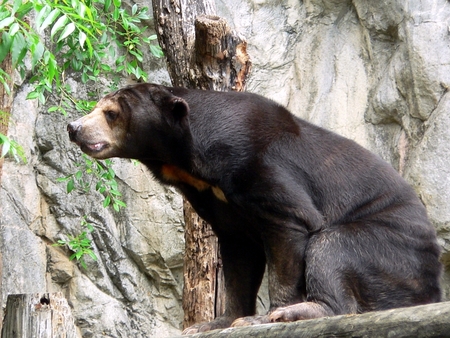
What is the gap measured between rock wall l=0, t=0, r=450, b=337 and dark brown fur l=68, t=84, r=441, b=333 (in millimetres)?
3390

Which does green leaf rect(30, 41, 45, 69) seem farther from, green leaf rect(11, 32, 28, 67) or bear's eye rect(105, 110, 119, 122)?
bear's eye rect(105, 110, 119, 122)

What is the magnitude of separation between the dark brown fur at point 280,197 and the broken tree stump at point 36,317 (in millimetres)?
963

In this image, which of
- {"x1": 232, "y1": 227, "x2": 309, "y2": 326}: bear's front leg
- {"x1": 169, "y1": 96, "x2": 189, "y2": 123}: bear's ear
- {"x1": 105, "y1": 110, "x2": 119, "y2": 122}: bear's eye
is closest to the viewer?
{"x1": 232, "y1": 227, "x2": 309, "y2": 326}: bear's front leg

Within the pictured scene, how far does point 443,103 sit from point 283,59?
1.84 metres

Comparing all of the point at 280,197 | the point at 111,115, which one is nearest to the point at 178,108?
the point at 111,115

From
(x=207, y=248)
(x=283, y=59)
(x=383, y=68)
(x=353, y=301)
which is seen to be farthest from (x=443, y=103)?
(x=353, y=301)

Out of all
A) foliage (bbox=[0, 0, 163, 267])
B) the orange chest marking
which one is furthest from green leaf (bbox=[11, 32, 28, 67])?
the orange chest marking

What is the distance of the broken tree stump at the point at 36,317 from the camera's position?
4.23 meters

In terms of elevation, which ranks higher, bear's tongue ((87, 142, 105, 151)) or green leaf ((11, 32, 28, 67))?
green leaf ((11, 32, 28, 67))

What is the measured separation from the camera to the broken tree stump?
4.23m

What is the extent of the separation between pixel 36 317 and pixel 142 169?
3358 mm

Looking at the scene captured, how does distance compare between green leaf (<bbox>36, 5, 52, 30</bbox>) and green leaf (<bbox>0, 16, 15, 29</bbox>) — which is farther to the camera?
green leaf (<bbox>36, 5, 52, 30</bbox>)

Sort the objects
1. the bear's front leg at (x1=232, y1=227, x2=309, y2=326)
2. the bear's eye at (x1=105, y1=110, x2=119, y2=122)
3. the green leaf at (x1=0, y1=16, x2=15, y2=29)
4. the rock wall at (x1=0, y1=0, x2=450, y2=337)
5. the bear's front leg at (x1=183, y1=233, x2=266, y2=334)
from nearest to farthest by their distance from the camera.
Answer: the green leaf at (x1=0, y1=16, x2=15, y2=29)
the bear's front leg at (x1=232, y1=227, x2=309, y2=326)
the bear's eye at (x1=105, y1=110, x2=119, y2=122)
the bear's front leg at (x1=183, y1=233, x2=266, y2=334)
the rock wall at (x1=0, y1=0, x2=450, y2=337)

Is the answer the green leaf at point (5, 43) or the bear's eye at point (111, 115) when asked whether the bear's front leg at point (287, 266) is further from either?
the green leaf at point (5, 43)
